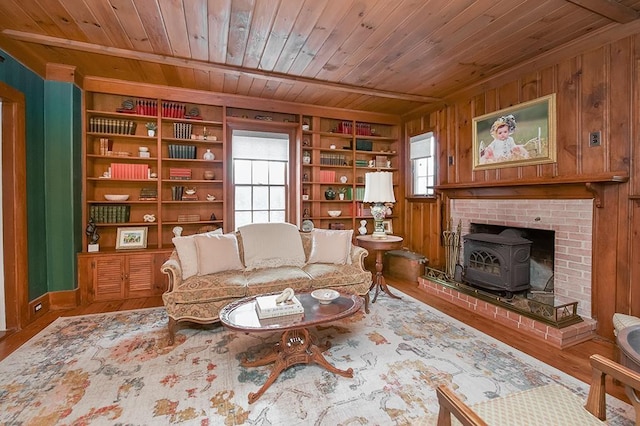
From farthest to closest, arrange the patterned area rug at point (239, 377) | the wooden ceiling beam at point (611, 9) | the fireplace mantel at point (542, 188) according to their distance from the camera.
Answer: the fireplace mantel at point (542, 188), the wooden ceiling beam at point (611, 9), the patterned area rug at point (239, 377)

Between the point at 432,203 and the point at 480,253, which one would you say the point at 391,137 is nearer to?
the point at 432,203

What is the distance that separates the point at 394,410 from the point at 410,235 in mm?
3553

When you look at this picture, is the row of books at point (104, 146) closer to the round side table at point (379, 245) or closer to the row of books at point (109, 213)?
the row of books at point (109, 213)

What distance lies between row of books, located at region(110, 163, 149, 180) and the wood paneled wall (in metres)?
4.27

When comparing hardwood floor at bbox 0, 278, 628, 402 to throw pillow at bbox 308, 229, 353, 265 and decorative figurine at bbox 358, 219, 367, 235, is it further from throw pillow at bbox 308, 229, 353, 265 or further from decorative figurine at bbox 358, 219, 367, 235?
decorative figurine at bbox 358, 219, 367, 235

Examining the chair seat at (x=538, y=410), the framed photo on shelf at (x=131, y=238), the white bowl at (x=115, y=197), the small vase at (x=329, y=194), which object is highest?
the small vase at (x=329, y=194)

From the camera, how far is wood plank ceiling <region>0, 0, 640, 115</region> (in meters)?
2.21

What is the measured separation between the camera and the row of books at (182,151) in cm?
400

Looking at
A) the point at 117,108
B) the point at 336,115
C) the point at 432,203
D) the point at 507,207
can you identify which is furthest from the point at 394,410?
the point at 117,108

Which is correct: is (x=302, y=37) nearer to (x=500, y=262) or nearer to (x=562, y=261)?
(x=500, y=262)

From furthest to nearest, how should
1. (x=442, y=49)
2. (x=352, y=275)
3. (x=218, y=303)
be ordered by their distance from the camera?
(x=352, y=275)
(x=442, y=49)
(x=218, y=303)

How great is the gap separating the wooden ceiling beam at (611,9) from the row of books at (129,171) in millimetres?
4537

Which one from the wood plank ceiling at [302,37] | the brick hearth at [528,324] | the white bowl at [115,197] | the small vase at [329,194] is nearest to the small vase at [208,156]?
the wood plank ceiling at [302,37]

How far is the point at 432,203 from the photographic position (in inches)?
178
